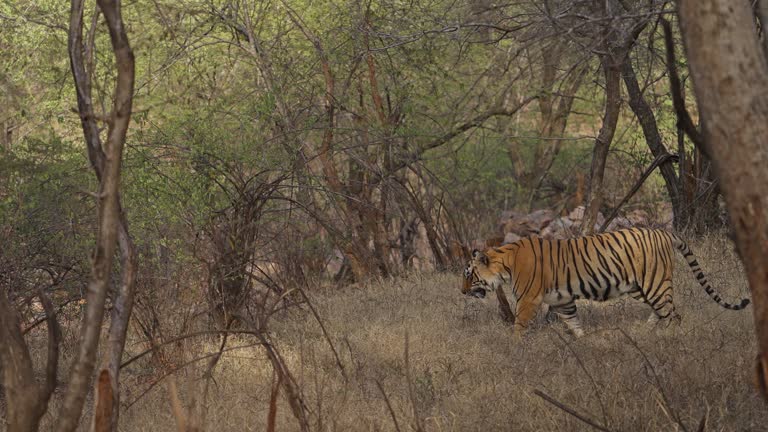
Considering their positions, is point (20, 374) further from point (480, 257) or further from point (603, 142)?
point (603, 142)

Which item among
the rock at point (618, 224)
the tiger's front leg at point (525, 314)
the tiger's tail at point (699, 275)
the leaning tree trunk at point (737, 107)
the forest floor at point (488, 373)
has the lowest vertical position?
the forest floor at point (488, 373)

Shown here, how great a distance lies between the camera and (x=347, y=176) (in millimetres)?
13156

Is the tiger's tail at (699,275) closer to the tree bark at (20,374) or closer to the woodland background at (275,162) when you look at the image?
the woodland background at (275,162)

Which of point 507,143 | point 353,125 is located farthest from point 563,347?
point 507,143

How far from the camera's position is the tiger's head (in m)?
8.22

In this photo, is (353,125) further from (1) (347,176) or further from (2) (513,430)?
(2) (513,430)

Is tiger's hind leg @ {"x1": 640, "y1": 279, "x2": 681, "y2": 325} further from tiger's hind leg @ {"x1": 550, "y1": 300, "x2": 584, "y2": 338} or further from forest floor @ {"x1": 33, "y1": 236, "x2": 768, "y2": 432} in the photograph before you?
tiger's hind leg @ {"x1": 550, "y1": 300, "x2": 584, "y2": 338}

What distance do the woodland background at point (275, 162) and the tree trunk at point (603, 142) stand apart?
3 cm

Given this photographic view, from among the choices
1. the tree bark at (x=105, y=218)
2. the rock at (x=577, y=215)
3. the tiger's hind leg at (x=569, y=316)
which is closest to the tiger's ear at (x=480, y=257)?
the tiger's hind leg at (x=569, y=316)

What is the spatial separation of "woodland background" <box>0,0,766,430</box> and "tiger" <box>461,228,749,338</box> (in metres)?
0.53

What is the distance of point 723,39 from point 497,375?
3.61 meters

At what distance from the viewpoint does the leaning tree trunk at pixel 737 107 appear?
3.11 meters

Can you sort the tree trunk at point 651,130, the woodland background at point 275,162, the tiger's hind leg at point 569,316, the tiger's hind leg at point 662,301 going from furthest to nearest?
the tree trunk at point 651,130, the tiger's hind leg at point 569,316, the tiger's hind leg at point 662,301, the woodland background at point 275,162

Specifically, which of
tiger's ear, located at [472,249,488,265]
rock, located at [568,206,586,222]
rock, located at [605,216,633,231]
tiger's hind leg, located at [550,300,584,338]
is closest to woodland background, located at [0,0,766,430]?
rock, located at [605,216,633,231]
